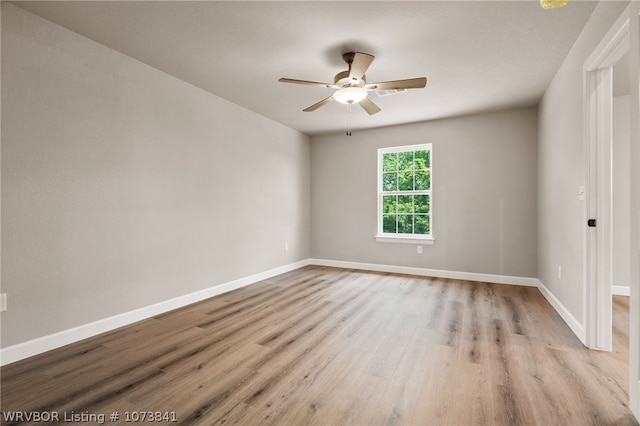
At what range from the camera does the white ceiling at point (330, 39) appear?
2.20 m

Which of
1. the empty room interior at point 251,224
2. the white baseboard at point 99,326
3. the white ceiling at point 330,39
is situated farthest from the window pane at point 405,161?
the white baseboard at point 99,326

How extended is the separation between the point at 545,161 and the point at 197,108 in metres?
4.23

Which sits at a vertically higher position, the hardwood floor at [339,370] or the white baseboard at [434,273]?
the white baseboard at [434,273]

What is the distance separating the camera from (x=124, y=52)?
2.79m

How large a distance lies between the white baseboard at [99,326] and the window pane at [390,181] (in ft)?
9.60

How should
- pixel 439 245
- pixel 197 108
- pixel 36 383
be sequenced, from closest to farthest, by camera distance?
pixel 36 383 → pixel 197 108 → pixel 439 245

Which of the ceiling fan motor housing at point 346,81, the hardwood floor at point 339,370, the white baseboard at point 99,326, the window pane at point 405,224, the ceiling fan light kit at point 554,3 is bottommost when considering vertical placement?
the hardwood floor at point 339,370

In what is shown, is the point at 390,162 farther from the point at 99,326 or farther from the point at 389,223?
the point at 99,326

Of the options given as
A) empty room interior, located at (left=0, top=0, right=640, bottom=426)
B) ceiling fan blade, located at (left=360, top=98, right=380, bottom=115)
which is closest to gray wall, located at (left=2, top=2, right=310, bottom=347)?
empty room interior, located at (left=0, top=0, right=640, bottom=426)

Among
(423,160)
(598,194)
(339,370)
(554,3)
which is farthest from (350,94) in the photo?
(423,160)

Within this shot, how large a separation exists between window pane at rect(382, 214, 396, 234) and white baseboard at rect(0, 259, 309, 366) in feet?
8.66

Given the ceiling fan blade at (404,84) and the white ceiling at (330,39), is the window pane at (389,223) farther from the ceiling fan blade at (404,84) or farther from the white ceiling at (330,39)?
the ceiling fan blade at (404,84)

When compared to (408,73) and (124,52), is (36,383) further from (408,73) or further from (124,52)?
(408,73)

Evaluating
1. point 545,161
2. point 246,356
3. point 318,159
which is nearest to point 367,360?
point 246,356
